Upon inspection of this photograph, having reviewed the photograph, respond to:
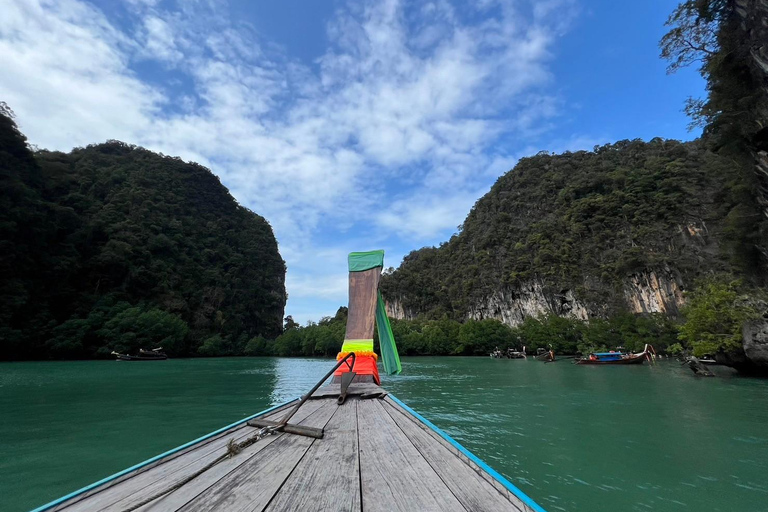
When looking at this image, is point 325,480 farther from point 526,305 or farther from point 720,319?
point 526,305

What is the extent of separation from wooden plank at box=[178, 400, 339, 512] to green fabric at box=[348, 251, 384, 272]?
5962 mm

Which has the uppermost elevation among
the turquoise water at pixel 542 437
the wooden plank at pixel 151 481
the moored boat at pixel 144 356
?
the wooden plank at pixel 151 481

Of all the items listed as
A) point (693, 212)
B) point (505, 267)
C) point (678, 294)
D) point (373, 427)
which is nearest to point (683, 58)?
point (373, 427)

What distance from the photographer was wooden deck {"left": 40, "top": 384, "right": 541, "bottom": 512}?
1.41 metres

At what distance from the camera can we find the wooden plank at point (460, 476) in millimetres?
1379

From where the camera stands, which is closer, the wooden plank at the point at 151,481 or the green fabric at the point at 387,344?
the wooden plank at the point at 151,481

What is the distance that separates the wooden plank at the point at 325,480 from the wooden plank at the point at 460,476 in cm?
45

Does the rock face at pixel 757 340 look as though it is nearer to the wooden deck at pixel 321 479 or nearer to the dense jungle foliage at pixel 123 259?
the wooden deck at pixel 321 479

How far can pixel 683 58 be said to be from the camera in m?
16.0

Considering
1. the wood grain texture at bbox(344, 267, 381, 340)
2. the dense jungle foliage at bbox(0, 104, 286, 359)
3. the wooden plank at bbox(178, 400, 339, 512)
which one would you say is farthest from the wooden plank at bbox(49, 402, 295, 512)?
the dense jungle foliage at bbox(0, 104, 286, 359)

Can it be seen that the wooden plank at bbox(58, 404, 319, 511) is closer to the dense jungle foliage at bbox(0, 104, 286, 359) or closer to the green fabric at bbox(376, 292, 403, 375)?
the green fabric at bbox(376, 292, 403, 375)

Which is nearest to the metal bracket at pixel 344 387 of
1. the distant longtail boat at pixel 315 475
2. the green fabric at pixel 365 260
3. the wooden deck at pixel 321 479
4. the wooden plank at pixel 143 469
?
the distant longtail boat at pixel 315 475

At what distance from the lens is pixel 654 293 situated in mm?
41438

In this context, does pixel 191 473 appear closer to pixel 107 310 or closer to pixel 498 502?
pixel 498 502
